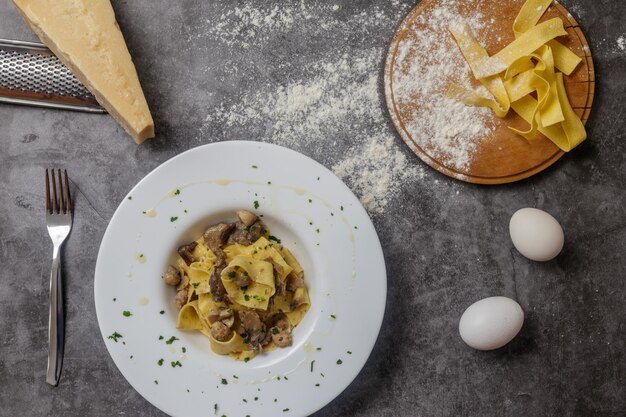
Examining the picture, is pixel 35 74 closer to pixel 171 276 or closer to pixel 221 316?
pixel 171 276

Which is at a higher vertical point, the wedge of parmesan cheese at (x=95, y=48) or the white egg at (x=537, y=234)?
the wedge of parmesan cheese at (x=95, y=48)

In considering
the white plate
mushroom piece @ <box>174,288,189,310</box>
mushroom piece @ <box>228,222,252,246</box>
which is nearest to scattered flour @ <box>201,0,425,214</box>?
the white plate

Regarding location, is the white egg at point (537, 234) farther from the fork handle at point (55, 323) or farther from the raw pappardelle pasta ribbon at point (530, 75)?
the fork handle at point (55, 323)

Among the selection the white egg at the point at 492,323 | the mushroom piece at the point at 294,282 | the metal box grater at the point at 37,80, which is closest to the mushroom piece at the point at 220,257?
the mushroom piece at the point at 294,282

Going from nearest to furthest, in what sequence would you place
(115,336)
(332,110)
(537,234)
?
(115,336) < (537,234) < (332,110)

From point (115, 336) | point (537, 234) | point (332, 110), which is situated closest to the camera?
point (115, 336)

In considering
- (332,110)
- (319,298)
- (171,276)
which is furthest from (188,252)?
(332,110)
